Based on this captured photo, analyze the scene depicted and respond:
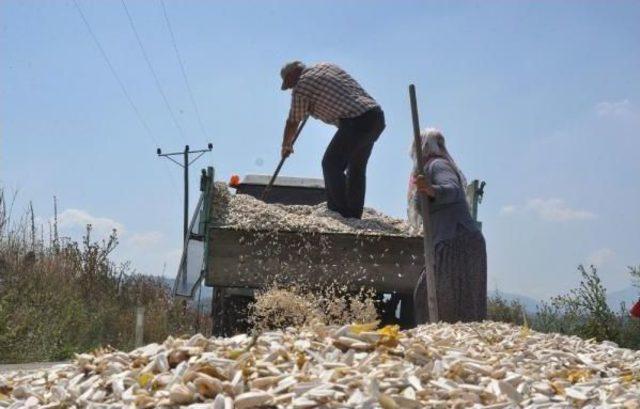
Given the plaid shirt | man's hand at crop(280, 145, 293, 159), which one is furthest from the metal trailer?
man's hand at crop(280, 145, 293, 159)

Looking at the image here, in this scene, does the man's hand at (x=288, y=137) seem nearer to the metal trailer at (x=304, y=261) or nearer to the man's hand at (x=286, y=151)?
the man's hand at (x=286, y=151)

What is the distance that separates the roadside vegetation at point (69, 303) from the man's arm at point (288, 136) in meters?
1.91

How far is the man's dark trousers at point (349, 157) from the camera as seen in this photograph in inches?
255

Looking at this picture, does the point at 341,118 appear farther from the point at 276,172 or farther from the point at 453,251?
the point at 453,251

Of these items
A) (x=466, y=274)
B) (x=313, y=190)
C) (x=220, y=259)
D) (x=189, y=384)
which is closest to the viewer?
(x=189, y=384)

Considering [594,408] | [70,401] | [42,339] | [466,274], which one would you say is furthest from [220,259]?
[594,408]

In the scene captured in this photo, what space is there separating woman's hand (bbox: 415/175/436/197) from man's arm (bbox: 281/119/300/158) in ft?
6.40

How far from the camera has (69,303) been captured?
8.67 m

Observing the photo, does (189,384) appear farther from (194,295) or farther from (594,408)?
(194,295)

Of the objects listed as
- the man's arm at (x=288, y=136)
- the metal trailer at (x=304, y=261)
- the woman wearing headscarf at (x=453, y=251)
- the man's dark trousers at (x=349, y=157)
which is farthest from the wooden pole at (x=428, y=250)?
the man's arm at (x=288, y=136)

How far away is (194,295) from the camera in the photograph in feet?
20.8

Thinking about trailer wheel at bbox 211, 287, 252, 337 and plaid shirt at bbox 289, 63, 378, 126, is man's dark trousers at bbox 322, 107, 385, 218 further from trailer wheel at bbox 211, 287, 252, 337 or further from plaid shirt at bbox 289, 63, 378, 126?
trailer wheel at bbox 211, 287, 252, 337

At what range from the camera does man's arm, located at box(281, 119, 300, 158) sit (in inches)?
271

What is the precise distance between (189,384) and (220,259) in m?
3.22
